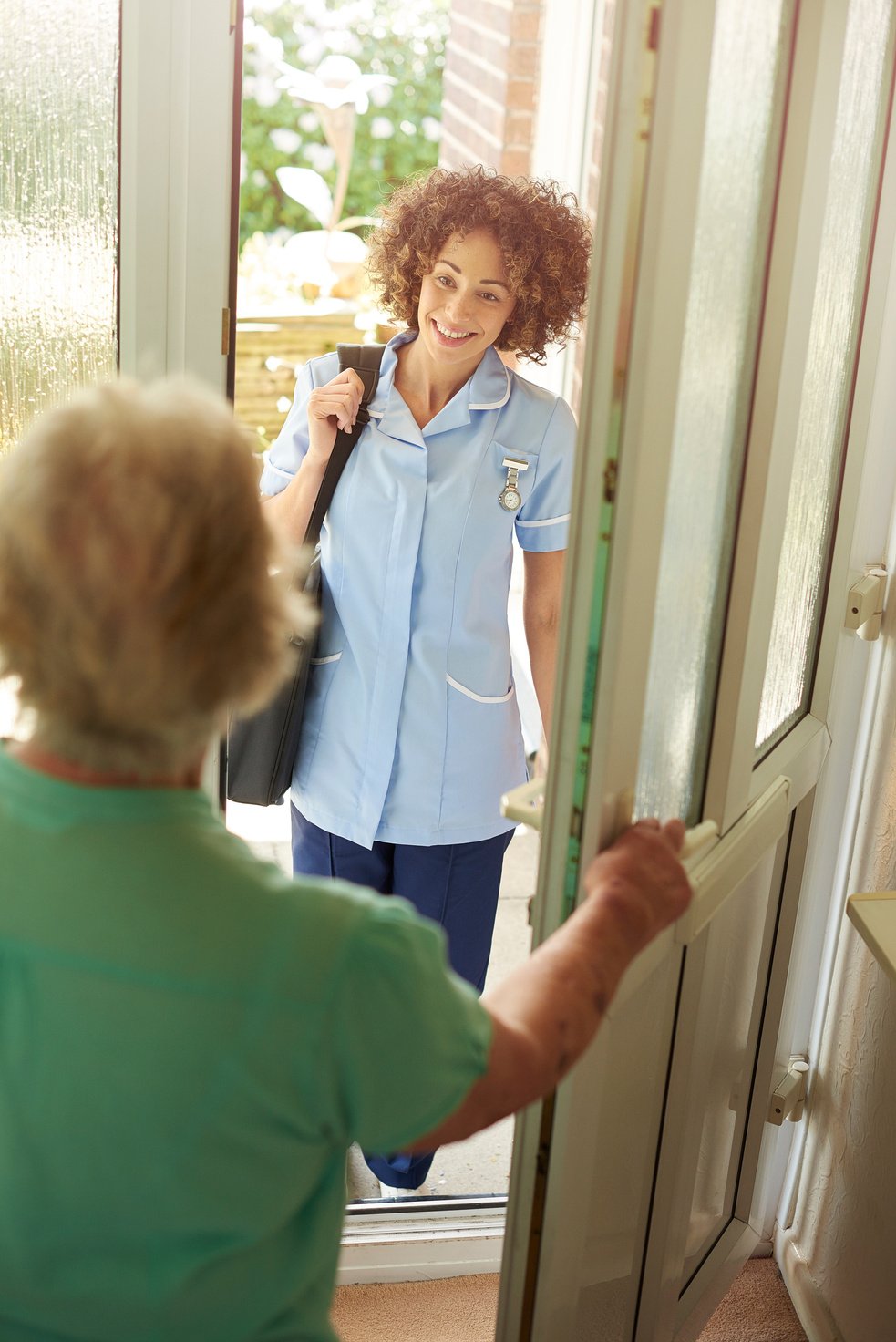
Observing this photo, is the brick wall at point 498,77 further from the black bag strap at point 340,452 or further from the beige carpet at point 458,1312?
the beige carpet at point 458,1312

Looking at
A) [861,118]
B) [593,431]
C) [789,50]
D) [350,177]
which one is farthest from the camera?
[350,177]

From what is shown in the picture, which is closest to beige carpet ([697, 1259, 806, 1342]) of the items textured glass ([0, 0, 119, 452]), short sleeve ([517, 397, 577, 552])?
short sleeve ([517, 397, 577, 552])

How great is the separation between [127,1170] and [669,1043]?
80 cm

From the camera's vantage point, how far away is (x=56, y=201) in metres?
1.71

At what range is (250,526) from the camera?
799 millimetres

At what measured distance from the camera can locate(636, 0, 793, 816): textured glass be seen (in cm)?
103

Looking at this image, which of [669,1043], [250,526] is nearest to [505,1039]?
[250,526]

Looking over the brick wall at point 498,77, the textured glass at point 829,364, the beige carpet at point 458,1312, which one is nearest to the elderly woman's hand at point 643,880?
the textured glass at point 829,364

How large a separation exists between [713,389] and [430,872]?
104cm

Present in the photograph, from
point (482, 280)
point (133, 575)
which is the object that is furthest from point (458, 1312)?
point (133, 575)

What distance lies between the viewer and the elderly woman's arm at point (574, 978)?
0.86 meters

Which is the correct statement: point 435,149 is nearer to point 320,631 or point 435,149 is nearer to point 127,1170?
point 320,631

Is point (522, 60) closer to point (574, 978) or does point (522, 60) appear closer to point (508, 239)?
point (508, 239)

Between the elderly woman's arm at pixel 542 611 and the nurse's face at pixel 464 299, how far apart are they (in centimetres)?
31
